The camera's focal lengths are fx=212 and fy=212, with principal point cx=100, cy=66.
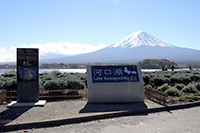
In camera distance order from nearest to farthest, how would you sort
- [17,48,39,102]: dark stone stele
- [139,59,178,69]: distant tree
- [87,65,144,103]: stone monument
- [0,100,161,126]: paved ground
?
1. [0,100,161,126]: paved ground
2. [17,48,39,102]: dark stone stele
3. [87,65,144,103]: stone monument
4. [139,59,178,69]: distant tree

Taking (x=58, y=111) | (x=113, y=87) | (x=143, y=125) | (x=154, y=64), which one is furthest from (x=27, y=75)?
(x=154, y=64)

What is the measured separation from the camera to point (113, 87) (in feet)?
29.2

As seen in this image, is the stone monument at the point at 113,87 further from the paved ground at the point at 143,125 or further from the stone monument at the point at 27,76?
the stone monument at the point at 27,76

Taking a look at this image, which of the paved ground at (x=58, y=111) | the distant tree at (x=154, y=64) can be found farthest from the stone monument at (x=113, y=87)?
the distant tree at (x=154, y=64)

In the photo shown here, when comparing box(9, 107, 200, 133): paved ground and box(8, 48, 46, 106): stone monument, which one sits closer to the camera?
box(9, 107, 200, 133): paved ground

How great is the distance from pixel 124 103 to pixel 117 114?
1.61m

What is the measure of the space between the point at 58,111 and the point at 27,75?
2.32m

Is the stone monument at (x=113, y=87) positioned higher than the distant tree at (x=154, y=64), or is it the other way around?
the distant tree at (x=154, y=64)

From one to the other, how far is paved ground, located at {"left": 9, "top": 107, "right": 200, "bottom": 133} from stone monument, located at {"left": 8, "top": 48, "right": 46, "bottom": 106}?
3.07 metres

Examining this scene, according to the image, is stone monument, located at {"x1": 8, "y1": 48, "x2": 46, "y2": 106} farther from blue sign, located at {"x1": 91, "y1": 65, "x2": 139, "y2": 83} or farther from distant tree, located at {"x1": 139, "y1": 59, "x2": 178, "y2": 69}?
distant tree, located at {"x1": 139, "y1": 59, "x2": 178, "y2": 69}

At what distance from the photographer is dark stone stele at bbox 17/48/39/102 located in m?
8.72

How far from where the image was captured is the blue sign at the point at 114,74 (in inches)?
359

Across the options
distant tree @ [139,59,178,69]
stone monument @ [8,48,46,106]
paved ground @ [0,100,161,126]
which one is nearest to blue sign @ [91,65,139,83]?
paved ground @ [0,100,161,126]

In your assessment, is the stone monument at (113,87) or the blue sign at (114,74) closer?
the stone monument at (113,87)
